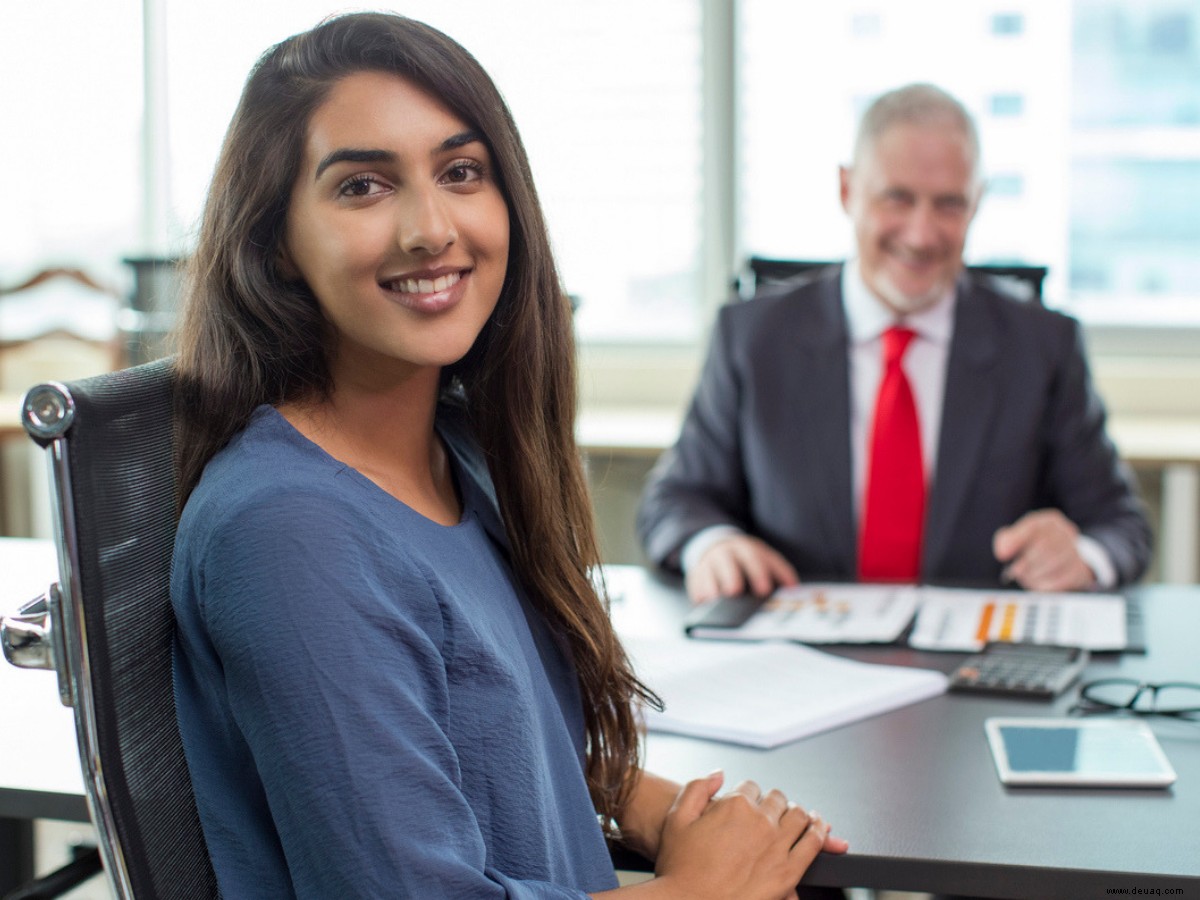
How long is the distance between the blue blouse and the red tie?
1.34 meters

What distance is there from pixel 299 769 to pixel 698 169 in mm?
3219

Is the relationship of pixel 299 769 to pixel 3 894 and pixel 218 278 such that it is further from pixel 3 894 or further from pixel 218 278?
pixel 3 894

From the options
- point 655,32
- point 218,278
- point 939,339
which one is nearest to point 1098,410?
point 939,339

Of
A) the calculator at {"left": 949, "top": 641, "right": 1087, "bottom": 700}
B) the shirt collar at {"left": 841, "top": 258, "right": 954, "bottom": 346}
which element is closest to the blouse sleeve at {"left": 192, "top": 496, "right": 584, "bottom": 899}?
the calculator at {"left": 949, "top": 641, "right": 1087, "bottom": 700}

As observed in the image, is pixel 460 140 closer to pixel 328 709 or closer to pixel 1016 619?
pixel 328 709

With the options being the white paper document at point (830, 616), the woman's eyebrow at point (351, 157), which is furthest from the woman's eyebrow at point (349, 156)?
the white paper document at point (830, 616)

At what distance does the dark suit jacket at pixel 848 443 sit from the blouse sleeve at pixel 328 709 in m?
1.28

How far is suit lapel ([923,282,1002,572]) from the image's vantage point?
7.31ft

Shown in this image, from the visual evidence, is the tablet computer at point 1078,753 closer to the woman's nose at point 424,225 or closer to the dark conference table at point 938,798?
the dark conference table at point 938,798

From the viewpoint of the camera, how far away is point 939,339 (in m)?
2.36

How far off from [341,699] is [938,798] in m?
0.56

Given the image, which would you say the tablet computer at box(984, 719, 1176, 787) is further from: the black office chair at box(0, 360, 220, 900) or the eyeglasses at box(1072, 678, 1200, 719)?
the black office chair at box(0, 360, 220, 900)

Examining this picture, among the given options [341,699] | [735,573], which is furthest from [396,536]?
[735,573]

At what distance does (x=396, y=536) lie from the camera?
0.95m
